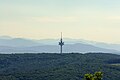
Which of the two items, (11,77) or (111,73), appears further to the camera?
(111,73)

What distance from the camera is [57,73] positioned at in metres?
166

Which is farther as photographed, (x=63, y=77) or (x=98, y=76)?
(x=63, y=77)

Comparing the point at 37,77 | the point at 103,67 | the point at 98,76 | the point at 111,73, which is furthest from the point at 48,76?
the point at 98,76

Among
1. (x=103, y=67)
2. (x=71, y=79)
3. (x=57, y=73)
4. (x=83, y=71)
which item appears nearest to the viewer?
(x=71, y=79)

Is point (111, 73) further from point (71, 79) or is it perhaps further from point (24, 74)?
point (24, 74)

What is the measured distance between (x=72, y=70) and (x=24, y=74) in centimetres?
2787

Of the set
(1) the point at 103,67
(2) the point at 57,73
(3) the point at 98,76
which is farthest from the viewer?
(1) the point at 103,67

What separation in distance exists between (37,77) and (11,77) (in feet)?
38.6

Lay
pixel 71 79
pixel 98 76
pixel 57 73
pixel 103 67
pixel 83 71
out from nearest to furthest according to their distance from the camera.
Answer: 1. pixel 98 76
2. pixel 71 79
3. pixel 57 73
4. pixel 83 71
5. pixel 103 67

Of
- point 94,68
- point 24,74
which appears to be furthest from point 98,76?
point 94,68

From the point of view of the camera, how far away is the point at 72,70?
587 ft

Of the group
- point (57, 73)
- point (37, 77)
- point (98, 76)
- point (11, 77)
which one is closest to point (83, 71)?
point (57, 73)

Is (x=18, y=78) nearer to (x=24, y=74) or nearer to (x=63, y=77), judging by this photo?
(x=24, y=74)

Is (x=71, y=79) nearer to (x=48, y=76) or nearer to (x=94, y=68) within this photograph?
(x=48, y=76)
